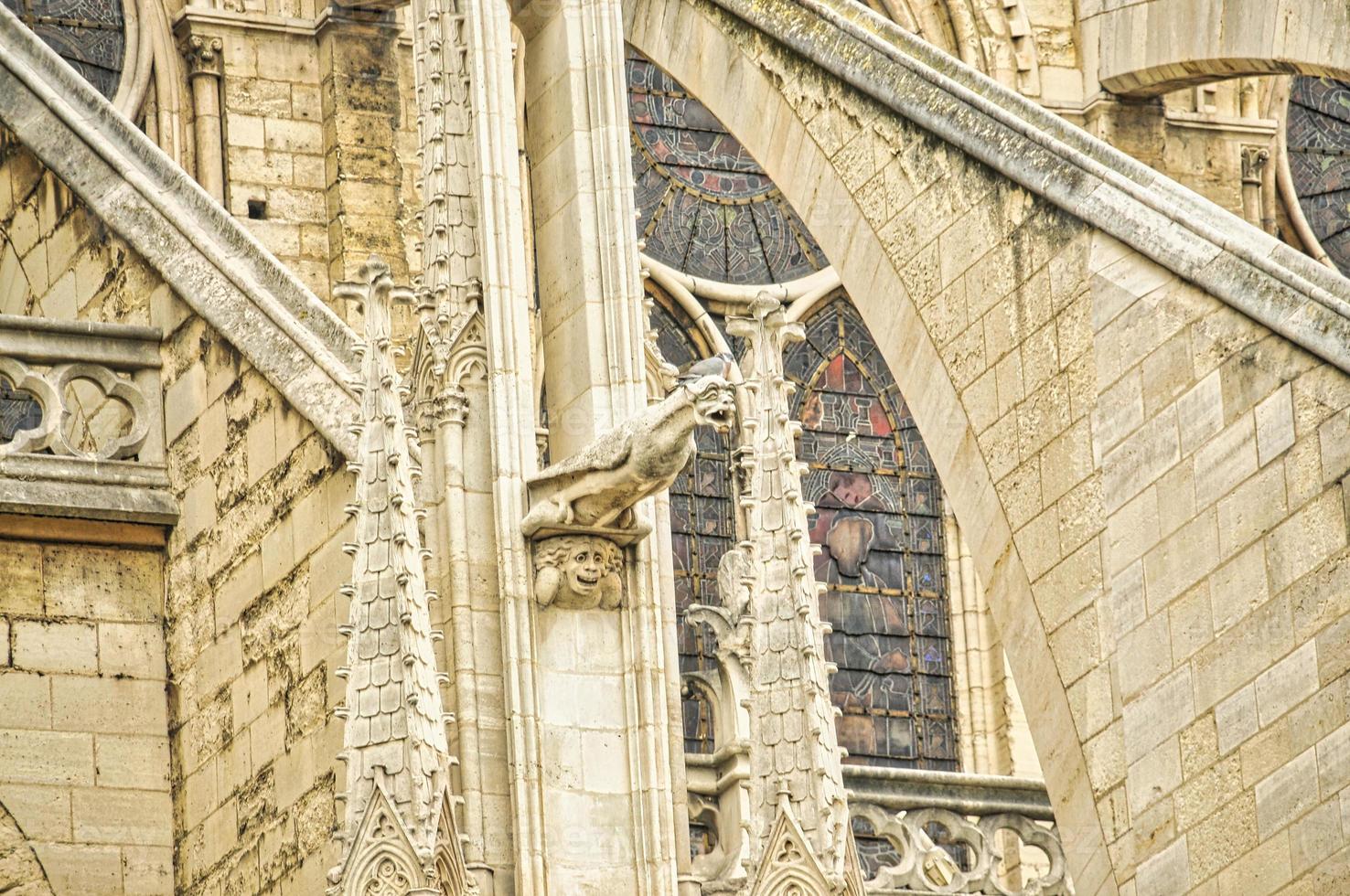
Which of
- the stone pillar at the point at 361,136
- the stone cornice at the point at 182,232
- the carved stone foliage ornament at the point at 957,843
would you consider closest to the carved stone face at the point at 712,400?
the stone cornice at the point at 182,232

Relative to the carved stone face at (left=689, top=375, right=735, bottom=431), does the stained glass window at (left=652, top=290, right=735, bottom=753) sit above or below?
above

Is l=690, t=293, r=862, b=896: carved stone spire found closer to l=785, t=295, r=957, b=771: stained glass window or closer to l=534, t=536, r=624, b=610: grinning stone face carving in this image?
l=534, t=536, r=624, b=610: grinning stone face carving

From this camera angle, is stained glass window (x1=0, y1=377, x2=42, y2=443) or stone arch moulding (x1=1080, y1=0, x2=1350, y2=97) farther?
stained glass window (x1=0, y1=377, x2=42, y2=443)

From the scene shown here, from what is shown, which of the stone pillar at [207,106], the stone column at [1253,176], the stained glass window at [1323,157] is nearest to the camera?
the stone pillar at [207,106]

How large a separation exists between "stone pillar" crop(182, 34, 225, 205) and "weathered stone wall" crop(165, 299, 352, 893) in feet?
15.8

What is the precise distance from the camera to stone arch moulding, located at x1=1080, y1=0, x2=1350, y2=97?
50.6ft

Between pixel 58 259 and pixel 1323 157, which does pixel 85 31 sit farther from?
pixel 1323 157

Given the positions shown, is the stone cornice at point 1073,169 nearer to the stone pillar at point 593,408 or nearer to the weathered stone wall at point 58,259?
the stone pillar at point 593,408

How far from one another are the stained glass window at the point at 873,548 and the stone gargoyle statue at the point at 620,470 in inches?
298

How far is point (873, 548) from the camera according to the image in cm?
1800

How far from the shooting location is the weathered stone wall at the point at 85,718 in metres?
11.3

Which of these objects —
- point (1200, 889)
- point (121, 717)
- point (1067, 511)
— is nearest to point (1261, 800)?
point (1200, 889)

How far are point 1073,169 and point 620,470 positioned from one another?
10.5ft

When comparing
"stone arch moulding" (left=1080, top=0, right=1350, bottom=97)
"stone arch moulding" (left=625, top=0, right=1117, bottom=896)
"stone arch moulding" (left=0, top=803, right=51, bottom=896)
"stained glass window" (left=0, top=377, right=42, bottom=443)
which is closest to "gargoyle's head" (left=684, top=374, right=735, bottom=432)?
"stone arch moulding" (left=0, top=803, right=51, bottom=896)
